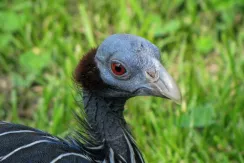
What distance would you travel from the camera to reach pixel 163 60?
11.2 ft

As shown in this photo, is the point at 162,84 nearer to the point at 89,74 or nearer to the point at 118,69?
the point at 118,69

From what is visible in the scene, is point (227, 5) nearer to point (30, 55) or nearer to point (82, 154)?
point (30, 55)

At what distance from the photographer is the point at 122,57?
2400 millimetres

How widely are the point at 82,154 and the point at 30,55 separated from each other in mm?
1549

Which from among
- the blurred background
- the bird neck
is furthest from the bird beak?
the blurred background

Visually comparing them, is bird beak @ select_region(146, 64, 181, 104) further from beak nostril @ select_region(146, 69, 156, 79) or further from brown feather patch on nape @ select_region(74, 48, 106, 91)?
brown feather patch on nape @ select_region(74, 48, 106, 91)

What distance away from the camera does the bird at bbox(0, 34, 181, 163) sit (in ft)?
7.83

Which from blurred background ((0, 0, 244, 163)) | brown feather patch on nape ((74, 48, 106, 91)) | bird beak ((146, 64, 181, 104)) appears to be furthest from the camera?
blurred background ((0, 0, 244, 163))

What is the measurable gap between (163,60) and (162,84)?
107 cm

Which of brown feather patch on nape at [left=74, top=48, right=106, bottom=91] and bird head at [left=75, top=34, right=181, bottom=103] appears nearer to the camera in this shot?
bird head at [left=75, top=34, right=181, bottom=103]

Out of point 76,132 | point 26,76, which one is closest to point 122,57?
point 76,132

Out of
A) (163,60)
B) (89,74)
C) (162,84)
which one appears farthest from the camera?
(163,60)

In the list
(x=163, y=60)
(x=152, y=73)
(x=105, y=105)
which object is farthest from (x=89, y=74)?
(x=163, y=60)

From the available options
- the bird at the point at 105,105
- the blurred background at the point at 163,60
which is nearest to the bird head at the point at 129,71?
the bird at the point at 105,105
